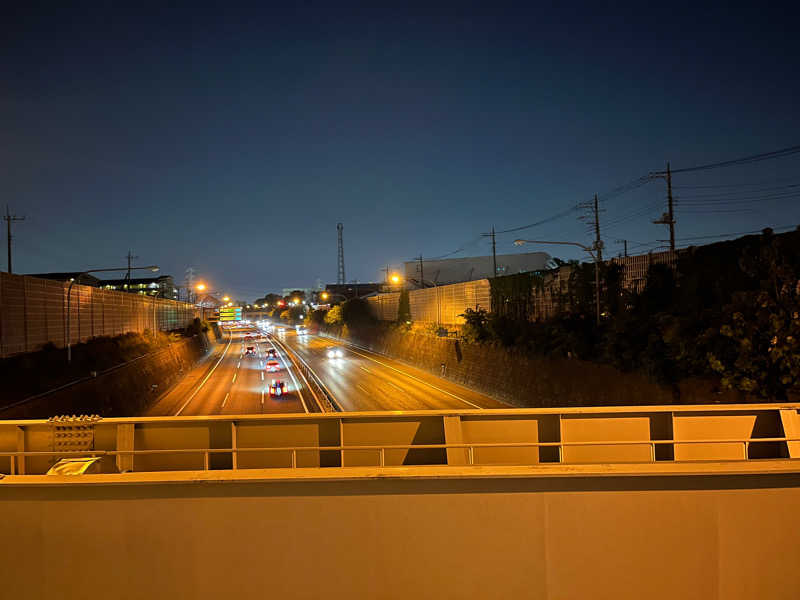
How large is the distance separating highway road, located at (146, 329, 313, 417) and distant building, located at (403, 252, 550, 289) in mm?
37891

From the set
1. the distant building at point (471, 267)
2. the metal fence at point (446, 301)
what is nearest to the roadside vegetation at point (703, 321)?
the metal fence at point (446, 301)

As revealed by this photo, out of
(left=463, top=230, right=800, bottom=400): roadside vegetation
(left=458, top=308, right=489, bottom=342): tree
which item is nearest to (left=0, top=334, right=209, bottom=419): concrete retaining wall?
(left=458, top=308, right=489, bottom=342): tree

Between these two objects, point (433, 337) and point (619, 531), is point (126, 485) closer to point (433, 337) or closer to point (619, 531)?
point (619, 531)

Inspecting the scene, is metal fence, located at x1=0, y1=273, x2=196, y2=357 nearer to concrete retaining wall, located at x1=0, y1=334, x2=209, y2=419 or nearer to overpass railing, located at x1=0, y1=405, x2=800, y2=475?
concrete retaining wall, located at x1=0, y1=334, x2=209, y2=419

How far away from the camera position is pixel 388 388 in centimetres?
3512

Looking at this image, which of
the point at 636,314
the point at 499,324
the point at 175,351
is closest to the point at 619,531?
the point at 636,314

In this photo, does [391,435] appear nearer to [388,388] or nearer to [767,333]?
[767,333]

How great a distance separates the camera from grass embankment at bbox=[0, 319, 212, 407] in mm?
20125

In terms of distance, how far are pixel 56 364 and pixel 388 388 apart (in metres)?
19.6

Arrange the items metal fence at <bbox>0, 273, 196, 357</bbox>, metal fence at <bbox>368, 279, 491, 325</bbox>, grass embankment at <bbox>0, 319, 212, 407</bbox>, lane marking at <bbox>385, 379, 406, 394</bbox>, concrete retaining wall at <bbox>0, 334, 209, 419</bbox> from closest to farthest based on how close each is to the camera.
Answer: concrete retaining wall at <bbox>0, 334, 209, 419</bbox> < grass embankment at <bbox>0, 319, 212, 407</bbox> < metal fence at <bbox>0, 273, 196, 357</bbox> < lane marking at <bbox>385, 379, 406, 394</bbox> < metal fence at <bbox>368, 279, 491, 325</bbox>

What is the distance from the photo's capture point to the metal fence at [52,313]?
2314cm

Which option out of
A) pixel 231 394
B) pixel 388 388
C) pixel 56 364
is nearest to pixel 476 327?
pixel 388 388

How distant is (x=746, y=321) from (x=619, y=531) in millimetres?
12100

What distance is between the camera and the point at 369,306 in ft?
250
